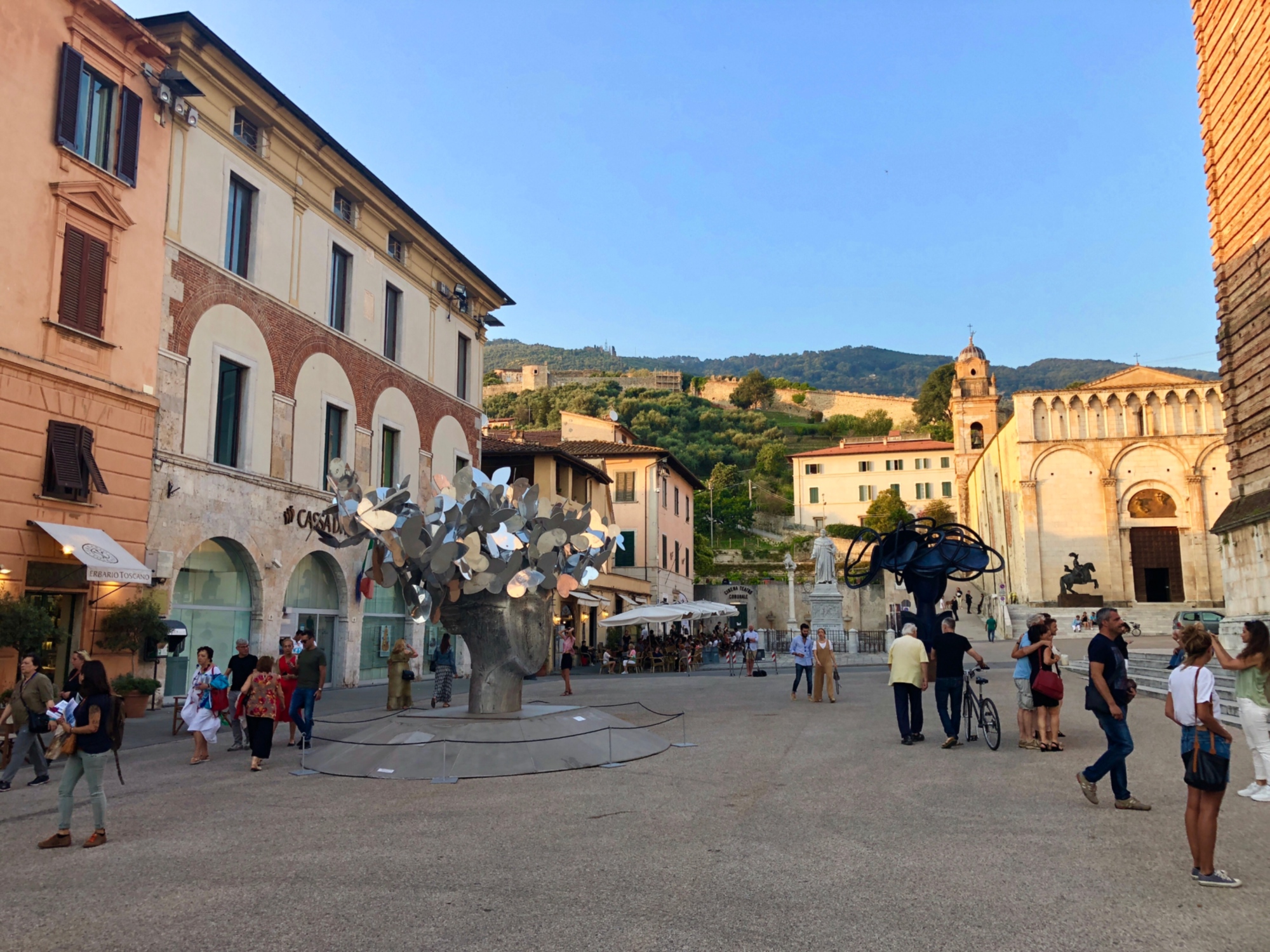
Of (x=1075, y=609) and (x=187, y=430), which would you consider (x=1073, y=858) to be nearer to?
(x=187, y=430)

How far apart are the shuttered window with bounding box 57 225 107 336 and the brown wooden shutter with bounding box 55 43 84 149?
155 cm

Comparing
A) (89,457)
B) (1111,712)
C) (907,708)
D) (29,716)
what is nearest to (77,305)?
(89,457)

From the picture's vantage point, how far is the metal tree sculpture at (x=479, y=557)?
39.6ft

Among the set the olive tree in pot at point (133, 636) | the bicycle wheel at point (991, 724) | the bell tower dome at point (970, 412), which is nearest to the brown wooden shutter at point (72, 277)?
the olive tree in pot at point (133, 636)

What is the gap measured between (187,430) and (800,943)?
1763 centimetres

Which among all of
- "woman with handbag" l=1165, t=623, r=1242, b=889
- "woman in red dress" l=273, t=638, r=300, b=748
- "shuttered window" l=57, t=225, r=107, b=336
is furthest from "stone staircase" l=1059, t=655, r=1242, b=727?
"shuttered window" l=57, t=225, r=107, b=336

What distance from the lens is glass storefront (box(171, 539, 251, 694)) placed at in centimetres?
1872

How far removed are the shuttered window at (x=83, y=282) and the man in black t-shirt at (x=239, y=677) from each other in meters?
7.51

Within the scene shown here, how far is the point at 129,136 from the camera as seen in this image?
17.6 meters

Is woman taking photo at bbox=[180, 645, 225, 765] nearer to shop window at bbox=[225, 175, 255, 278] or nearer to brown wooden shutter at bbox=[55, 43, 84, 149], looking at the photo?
brown wooden shutter at bbox=[55, 43, 84, 149]

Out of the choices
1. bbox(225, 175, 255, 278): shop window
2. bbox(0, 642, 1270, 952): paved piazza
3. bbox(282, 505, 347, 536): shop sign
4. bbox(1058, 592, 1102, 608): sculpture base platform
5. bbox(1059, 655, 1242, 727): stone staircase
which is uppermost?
bbox(225, 175, 255, 278): shop window

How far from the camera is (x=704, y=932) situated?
502cm

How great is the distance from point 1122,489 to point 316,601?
4711 centimetres

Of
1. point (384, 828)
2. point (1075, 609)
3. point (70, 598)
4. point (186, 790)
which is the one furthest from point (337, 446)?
point (1075, 609)
